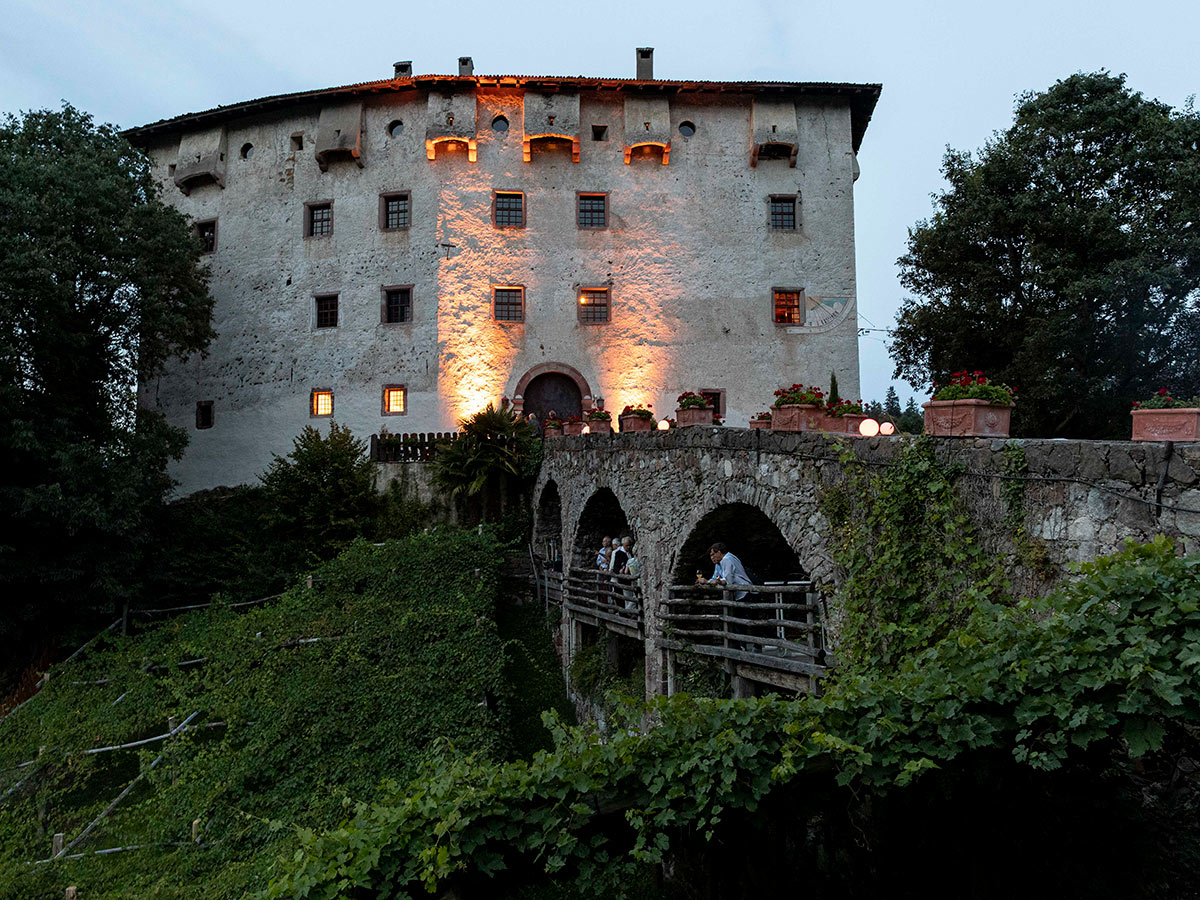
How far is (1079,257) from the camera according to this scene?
19203mm

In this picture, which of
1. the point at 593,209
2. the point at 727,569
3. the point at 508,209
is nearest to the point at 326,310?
the point at 508,209

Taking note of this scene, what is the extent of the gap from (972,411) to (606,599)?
31.3ft

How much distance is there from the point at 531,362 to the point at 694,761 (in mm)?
21416

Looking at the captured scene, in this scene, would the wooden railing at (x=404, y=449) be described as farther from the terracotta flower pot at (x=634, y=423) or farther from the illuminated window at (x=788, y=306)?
the illuminated window at (x=788, y=306)

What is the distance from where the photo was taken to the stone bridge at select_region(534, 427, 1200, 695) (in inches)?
185

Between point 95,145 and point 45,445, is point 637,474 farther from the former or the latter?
point 95,145

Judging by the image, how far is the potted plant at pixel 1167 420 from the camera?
4.86 m

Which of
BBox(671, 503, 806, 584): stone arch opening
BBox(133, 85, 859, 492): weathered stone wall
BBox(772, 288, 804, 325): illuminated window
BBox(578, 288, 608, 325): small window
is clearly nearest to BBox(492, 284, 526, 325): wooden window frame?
BBox(133, 85, 859, 492): weathered stone wall

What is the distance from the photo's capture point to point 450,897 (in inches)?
166

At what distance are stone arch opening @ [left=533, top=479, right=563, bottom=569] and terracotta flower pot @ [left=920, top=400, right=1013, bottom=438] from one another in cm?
1339

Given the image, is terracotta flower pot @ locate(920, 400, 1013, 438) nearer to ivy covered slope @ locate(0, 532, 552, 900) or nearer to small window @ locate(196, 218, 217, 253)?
ivy covered slope @ locate(0, 532, 552, 900)

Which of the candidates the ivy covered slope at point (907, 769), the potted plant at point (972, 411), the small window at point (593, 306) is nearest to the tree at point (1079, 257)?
the small window at point (593, 306)

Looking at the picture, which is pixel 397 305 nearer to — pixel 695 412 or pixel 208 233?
pixel 208 233

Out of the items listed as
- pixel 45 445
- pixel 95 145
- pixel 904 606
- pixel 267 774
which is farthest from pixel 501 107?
pixel 904 606
